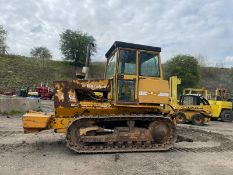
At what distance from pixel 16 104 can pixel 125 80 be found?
1123 cm

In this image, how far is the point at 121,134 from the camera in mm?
8922

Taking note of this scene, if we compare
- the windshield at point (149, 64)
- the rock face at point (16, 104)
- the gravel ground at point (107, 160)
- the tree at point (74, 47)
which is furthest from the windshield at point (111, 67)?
the tree at point (74, 47)

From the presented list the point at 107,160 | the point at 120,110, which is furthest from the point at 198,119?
the point at 107,160

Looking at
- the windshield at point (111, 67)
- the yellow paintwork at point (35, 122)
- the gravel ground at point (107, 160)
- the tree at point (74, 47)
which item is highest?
the tree at point (74, 47)

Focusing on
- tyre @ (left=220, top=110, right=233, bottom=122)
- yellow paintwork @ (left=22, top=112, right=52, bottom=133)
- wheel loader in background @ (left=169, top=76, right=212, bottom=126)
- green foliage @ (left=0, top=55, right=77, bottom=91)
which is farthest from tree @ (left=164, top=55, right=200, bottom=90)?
yellow paintwork @ (left=22, top=112, right=52, bottom=133)

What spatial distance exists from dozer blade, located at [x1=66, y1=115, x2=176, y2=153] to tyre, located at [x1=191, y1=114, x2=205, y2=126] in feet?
32.8

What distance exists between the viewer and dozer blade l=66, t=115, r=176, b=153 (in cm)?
866

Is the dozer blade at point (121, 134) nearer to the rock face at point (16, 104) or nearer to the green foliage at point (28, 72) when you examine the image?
the rock face at point (16, 104)

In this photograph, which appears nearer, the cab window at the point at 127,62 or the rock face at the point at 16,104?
the cab window at the point at 127,62

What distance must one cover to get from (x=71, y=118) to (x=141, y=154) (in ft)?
7.18

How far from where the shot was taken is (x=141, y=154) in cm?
858

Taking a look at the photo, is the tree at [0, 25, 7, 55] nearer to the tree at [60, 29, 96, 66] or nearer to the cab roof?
the tree at [60, 29, 96, 66]

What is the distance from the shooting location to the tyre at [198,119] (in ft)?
61.4

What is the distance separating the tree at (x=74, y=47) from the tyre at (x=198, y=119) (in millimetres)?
37524
